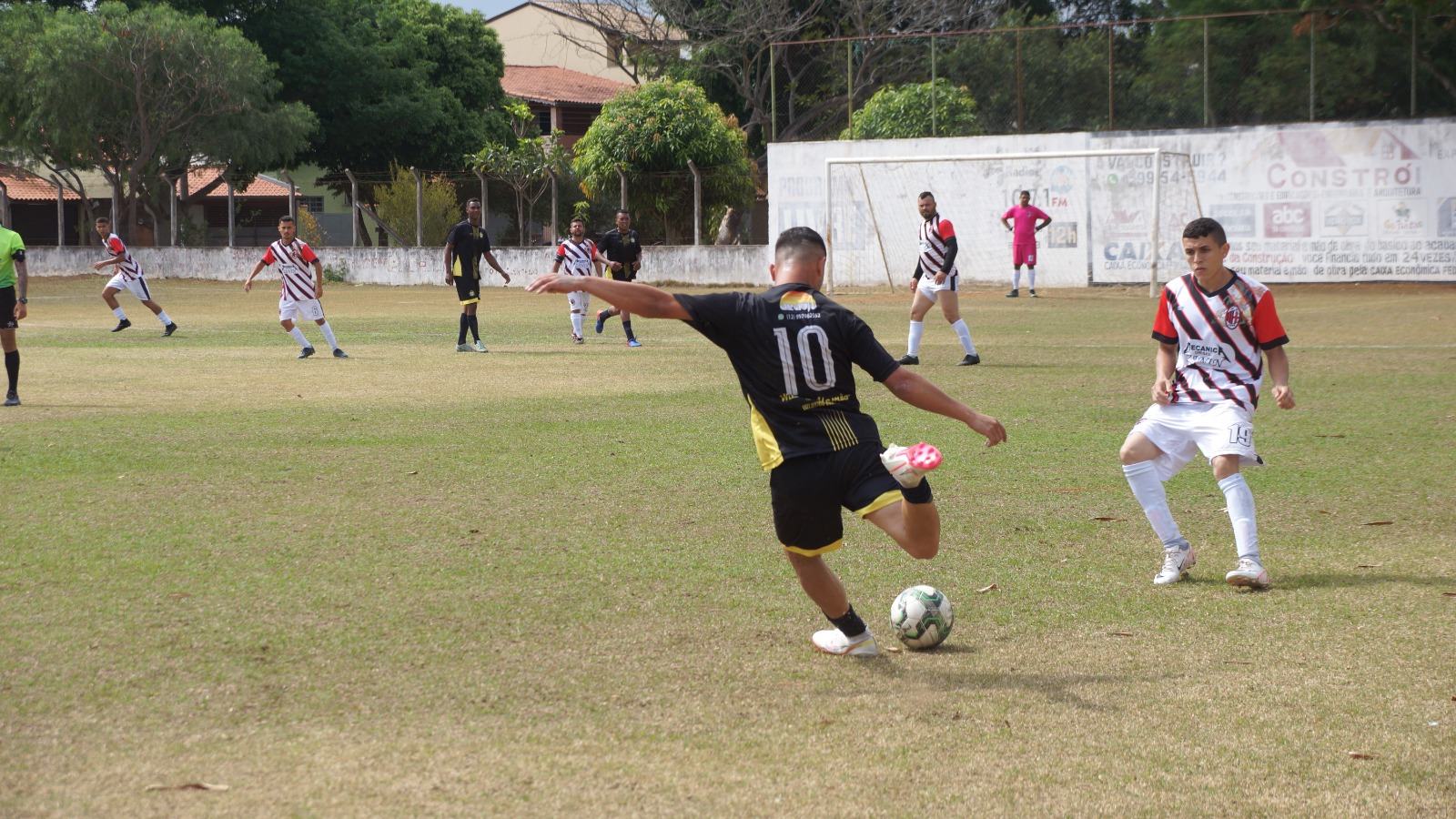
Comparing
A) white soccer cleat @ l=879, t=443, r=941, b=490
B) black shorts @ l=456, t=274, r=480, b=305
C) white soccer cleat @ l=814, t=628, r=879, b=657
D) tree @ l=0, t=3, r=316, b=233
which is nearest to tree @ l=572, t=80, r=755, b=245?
tree @ l=0, t=3, r=316, b=233

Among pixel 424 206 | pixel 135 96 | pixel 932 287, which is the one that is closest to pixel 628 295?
pixel 932 287

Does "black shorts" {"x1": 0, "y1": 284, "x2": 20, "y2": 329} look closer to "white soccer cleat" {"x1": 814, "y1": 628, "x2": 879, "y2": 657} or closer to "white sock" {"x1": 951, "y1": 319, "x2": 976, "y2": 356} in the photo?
"white sock" {"x1": 951, "y1": 319, "x2": 976, "y2": 356}

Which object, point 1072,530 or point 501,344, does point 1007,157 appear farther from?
point 1072,530

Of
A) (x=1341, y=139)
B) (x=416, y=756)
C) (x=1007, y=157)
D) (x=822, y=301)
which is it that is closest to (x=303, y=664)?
(x=416, y=756)

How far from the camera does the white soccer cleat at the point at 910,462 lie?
14.6 ft

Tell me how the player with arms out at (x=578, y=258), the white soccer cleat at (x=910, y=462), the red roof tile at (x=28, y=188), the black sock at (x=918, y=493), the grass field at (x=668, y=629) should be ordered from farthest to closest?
the red roof tile at (x=28, y=188), the player with arms out at (x=578, y=258), the black sock at (x=918, y=493), the white soccer cleat at (x=910, y=462), the grass field at (x=668, y=629)

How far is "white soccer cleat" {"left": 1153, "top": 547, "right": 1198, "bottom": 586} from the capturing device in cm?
613

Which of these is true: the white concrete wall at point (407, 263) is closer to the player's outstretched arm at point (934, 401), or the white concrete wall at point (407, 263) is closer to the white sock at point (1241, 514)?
the white sock at point (1241, 514)

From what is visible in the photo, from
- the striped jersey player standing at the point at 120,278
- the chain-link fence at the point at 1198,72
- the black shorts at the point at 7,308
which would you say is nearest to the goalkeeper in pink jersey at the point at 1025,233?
the chain-link fence at the point at 1198,72

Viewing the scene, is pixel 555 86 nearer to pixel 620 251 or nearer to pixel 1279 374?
pixel 620 251

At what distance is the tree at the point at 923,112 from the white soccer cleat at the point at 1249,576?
27.2 meters

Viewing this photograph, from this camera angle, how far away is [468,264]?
61.7ft

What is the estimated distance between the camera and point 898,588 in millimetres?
6090

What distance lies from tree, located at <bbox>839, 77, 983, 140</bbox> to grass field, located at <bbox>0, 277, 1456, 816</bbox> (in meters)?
21.6
